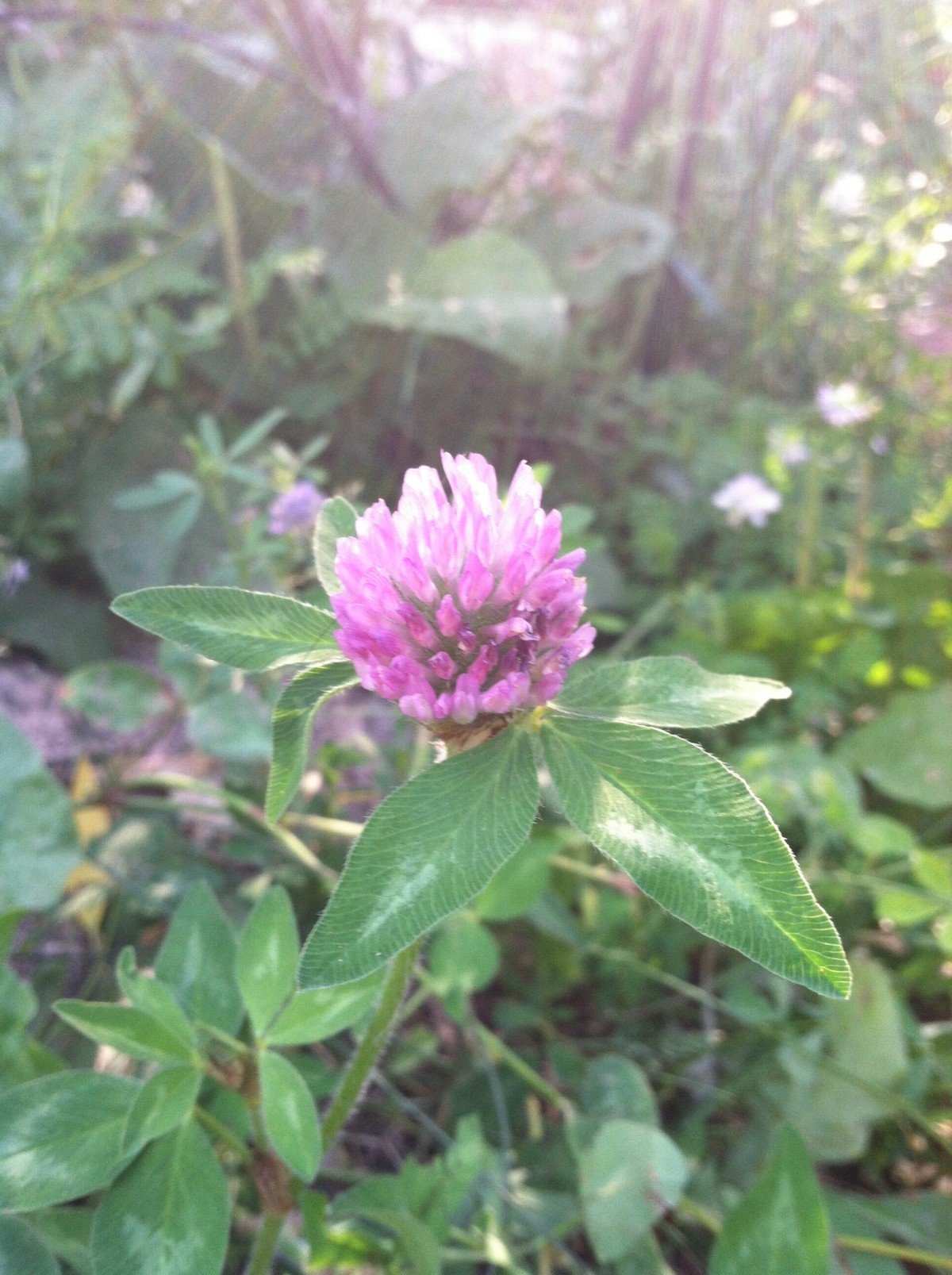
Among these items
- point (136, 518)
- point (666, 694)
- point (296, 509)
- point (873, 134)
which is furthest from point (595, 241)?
point (666, 694)

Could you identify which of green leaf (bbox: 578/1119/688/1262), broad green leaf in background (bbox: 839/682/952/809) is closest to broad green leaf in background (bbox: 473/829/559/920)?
green leaf (bbox: 578/1119/688/1262)

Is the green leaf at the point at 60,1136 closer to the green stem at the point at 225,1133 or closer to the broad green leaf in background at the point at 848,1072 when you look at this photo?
the green stem at the point at 225,1133

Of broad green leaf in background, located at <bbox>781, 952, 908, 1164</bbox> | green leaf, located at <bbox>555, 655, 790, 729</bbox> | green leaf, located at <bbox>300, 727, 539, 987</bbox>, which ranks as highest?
green leaf, located at <bbox>300, 727, 539, 987</bbox>

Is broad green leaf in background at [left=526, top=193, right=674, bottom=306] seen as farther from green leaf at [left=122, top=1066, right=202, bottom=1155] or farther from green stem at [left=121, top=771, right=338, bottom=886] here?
green leaf at [left=122, top=1066, right=202, bottom=1155]

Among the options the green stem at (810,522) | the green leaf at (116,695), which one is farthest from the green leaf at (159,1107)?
the green stem at (810,522)

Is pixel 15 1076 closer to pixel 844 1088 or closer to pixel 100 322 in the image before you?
pixel 844 1088

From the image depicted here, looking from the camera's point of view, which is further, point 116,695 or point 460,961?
point 116,695

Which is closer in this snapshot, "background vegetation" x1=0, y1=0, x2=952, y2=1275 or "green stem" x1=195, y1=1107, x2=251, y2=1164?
"green stem" x1=195, y1=1107, x2=251, y2=1164

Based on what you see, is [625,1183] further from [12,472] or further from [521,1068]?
[12,472]
